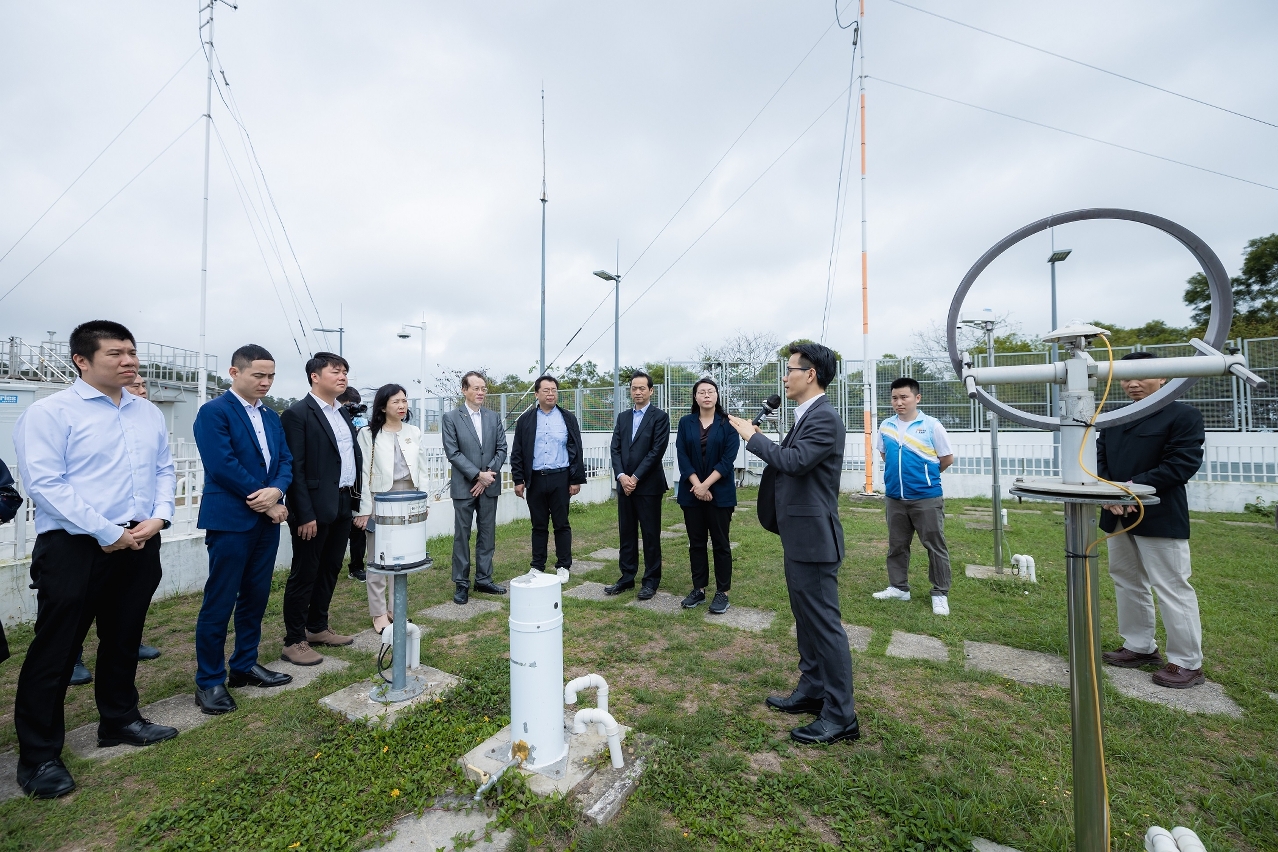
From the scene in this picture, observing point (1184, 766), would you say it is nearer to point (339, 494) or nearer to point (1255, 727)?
point (1255, 727)

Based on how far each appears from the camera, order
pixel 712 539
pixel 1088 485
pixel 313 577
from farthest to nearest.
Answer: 1. pixel 712 539
2. pixel 313 577
3. pixel 1088 485

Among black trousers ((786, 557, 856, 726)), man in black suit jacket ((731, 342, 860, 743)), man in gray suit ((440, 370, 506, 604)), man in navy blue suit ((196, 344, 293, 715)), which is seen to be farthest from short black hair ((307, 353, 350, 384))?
black trousers ((786, 557, 856, 726))

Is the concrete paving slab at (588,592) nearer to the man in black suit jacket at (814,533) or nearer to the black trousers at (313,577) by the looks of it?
the black trousers at (313,577)

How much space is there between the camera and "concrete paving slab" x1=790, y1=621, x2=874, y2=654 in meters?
3.92

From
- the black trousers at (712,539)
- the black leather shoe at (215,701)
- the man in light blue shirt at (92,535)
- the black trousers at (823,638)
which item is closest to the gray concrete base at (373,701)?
the black leather shoe at (215,701)

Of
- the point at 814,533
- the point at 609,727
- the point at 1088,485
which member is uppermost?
the point at 1088,485

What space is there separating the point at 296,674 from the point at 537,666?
2169 millimetres

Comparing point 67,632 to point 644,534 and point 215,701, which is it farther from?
point 644,534

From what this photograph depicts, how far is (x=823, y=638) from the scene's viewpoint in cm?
283

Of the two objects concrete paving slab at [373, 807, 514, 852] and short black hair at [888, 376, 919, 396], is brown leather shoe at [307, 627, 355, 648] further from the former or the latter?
short black hair at [888, 376, 919, 396]

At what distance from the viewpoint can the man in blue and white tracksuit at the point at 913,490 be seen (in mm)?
4645

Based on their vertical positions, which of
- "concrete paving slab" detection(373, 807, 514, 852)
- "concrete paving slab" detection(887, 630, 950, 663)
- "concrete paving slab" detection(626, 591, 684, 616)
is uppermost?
"concrete paving slab" detection(626, 591, 684, 616)

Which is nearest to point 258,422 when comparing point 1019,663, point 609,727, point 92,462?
point 92,462

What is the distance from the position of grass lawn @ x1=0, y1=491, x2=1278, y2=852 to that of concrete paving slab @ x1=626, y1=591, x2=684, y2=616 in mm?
455
